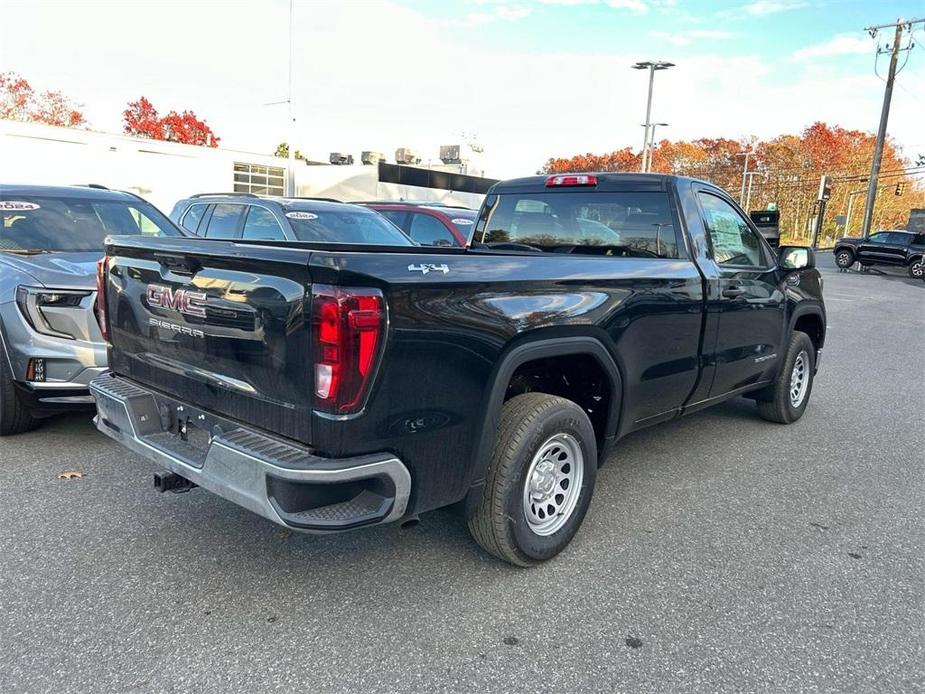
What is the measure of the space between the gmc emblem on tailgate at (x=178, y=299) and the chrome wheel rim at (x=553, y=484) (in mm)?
1574

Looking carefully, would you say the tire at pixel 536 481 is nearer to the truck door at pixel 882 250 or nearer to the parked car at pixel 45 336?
the parked car at pixel 45 336

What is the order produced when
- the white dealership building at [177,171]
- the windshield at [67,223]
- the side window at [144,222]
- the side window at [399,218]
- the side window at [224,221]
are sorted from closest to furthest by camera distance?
the windshield at [67,223] < the side window at [144,222] < the side window at [224,221] < the side window at [399,218] < the white dealership building at [177,171]

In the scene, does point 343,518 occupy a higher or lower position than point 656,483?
higher

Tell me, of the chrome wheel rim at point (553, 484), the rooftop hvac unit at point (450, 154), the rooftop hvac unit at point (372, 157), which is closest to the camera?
the chrome wheel rim at point (553, 484)

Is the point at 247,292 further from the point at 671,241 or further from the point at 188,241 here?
the point at 671,241

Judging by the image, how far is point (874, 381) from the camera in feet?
25.2

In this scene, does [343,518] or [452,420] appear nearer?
[343,518]

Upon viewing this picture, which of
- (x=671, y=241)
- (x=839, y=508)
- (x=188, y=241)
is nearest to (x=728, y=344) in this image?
(x=671, y=241)

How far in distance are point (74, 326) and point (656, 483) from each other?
3.84 metres

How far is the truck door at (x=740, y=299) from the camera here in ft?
14.4

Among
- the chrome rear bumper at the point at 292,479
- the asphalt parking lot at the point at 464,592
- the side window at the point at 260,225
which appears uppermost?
the side window at the point at 260,225

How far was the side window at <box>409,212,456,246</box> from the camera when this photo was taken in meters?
10.3

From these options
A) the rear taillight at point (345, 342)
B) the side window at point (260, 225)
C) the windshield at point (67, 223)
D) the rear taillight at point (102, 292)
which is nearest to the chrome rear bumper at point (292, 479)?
the rear taillight at point (345, 342)

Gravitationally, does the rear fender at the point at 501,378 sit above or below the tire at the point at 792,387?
above
